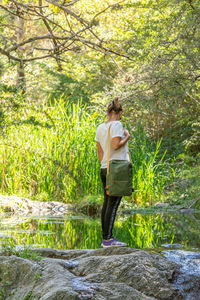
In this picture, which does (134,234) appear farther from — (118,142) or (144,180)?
(144,180)

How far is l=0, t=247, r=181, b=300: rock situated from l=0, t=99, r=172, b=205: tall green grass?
6.47m

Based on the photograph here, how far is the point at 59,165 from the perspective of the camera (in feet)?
33.3

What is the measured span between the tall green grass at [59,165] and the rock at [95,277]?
647 centimetres

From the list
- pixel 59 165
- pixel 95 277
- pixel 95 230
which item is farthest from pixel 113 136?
pixel 59 165

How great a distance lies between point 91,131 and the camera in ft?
35.3

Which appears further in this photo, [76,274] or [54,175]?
[54,175]

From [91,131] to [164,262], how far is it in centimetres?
716

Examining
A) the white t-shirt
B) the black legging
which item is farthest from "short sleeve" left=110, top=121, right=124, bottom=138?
the black legging

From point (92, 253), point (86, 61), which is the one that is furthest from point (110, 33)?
point (92, 253)

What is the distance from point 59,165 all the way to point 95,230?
3.15 m

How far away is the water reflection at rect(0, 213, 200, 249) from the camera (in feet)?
19.6

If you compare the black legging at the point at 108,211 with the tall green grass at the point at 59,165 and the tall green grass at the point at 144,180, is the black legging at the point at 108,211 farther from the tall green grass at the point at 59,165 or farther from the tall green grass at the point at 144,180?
the tall green grass at the point at 144,180

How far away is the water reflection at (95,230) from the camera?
5980mm

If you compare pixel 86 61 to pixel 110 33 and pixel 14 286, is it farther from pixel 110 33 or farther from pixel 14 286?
pixel 14 286
